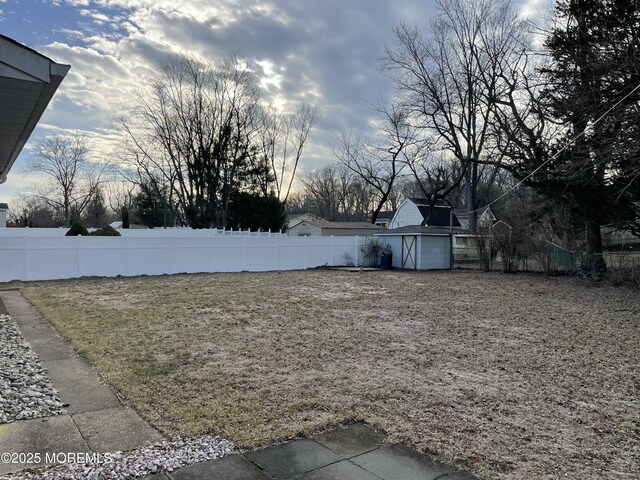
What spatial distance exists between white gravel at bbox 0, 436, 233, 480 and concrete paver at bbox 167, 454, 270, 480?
7 centimetres

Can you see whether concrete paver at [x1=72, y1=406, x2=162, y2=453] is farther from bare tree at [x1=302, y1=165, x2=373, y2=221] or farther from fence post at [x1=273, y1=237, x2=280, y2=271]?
bare tree at [x1=302, y1=165, x2=373, y2=221]

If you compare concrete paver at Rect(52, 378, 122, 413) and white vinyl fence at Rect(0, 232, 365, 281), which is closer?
concrete paver at Rect(52, 378, 122, 413)

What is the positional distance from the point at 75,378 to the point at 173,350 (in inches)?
55.2

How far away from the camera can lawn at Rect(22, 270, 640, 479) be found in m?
3.31

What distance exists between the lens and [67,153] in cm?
4744

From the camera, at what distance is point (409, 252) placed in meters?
21.1

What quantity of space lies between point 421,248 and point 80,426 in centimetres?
1846

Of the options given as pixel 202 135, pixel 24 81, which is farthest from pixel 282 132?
pixel 24 81

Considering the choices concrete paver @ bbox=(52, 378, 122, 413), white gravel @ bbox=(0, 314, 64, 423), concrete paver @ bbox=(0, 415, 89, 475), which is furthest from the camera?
concrete paver @ bbox=(52, 378, 122, 413)

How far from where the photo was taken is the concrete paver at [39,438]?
2.93 metres

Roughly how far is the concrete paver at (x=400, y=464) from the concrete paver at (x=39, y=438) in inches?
75.3

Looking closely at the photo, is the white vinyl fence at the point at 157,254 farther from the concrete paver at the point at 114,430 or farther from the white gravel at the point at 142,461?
the white gravel at the point at 142,461

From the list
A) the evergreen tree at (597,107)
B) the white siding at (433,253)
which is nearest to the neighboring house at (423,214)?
the white siding at (433,253)

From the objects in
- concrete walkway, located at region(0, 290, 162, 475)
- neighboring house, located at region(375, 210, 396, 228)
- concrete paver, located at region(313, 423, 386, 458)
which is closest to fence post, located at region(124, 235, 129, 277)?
concrete walkway, located at region(0, 290, 162, 475)
